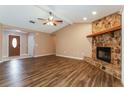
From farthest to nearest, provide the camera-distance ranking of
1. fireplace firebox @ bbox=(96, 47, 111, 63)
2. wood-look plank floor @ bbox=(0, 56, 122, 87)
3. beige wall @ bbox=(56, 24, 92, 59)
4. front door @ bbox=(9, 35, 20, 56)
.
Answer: front door @ bbox=(9, 35, 20, 56)
beige wall @ bbox=(56, 24, 92, 59)
fireplace firebox @ bbox=(96, 47, 111, 63)
wood-look plank floor @ bbox=(0, 56, 122, 87)

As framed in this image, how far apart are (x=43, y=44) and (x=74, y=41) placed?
123 inches

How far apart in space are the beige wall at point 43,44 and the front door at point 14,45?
1.78 metres

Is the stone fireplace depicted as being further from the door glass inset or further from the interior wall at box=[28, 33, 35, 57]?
the door glass inset

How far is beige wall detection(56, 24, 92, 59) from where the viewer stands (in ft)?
26.3

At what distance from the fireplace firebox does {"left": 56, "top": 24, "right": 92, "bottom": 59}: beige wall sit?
48.1 inches

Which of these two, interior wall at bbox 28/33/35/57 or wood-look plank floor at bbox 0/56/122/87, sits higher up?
interior wall at bbox 28/33/35/57

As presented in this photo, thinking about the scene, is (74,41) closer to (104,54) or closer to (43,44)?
(43,44)

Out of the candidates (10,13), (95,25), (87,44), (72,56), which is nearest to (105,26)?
(95,25)

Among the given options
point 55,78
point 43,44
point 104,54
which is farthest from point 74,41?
point 55,78

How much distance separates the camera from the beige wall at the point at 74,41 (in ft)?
26.3

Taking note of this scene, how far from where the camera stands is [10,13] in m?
5.46

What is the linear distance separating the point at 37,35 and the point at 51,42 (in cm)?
228

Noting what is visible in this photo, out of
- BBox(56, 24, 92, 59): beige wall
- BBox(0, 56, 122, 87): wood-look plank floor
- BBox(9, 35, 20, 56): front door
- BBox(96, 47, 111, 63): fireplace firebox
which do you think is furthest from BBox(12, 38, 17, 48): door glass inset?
BBox(96, 47, 111, 63): fireplace firebox
